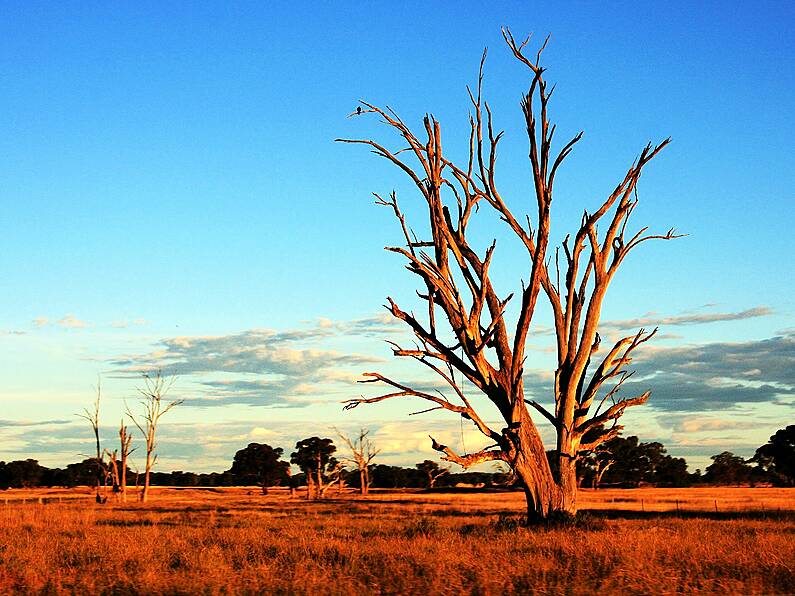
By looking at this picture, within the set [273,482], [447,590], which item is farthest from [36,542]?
[273,482]

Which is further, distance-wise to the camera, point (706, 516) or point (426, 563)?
point (706, 516)

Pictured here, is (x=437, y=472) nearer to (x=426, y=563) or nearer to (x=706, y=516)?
(x=706, y=516)

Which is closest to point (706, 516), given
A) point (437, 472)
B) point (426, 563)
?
point (426, 563)

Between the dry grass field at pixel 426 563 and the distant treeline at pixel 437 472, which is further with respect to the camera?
the distant treeline at pixel 437 472

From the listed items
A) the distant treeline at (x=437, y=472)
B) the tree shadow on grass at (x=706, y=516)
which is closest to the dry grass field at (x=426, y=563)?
the tree shadow on grass at (x=706, y=516)

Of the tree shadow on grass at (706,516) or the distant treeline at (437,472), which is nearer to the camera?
the tree shadow on grass at (706,516)

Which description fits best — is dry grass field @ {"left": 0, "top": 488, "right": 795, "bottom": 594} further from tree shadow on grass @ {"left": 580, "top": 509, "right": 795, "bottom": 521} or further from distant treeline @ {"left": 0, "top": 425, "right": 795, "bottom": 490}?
distant treeline @ {"left": 0, "top": 425, "right": 795, "bottom": 490}

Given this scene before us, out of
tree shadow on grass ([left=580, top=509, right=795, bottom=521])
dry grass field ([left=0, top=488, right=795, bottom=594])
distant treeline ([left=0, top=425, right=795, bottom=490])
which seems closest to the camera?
dry grass field ([left=0, top=488, right=795, bottom=594])

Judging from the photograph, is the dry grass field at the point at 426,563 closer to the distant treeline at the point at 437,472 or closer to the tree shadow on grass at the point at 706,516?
the tree shadow on grass at the point at 706,516

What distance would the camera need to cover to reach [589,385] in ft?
69.8

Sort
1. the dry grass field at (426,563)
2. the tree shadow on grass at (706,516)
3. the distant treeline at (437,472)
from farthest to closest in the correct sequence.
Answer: the distant treeline at (437,472)
the tree shadow on grass at (706,516)
the dry grass field at (426,563)

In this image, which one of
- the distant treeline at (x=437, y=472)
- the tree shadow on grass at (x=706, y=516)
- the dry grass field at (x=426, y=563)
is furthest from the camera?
the distant treeline at (x=437, y=472)

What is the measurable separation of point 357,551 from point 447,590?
522cm

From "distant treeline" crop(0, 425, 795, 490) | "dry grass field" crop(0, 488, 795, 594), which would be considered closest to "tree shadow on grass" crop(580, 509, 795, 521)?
"dry grass field" crop(0, 488, 795, 594)
